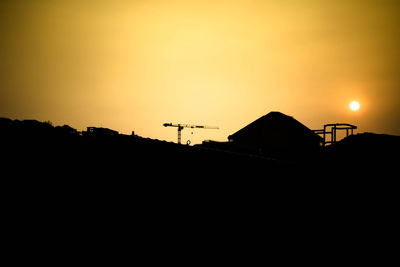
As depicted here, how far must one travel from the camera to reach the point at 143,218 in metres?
3.46

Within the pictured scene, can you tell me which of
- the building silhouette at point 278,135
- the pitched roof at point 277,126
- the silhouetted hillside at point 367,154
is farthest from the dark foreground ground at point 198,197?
the pitched roof at point 277,126

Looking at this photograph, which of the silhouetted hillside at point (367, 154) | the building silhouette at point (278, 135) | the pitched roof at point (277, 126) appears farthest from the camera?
the pitched roof at point (277, 126)

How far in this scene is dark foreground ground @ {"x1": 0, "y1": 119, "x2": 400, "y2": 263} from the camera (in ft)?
10.3

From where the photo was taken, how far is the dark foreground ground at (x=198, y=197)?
3.15m

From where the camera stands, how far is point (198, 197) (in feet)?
12.7

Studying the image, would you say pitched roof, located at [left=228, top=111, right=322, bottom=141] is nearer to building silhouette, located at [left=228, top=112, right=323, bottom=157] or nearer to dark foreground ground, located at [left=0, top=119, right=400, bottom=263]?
building silhouette, located at [left=228, top=112, right=323, bottom=157]

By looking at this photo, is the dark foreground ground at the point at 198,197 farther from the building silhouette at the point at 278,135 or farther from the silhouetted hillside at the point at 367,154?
the building silhouette at the point at 278,135

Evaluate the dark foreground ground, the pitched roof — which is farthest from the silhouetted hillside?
the pitched roof

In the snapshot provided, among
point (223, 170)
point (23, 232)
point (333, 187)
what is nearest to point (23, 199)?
point (23, 232)

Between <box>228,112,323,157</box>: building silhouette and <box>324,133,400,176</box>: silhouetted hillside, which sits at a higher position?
<box>228,112,323,157</box>: building silhouette

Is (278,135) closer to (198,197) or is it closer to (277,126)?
(277,126)

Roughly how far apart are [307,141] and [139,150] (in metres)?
31.4

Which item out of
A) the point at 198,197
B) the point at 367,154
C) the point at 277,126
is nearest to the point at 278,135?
the point at 277,126

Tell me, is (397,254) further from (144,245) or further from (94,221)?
(94,221)
